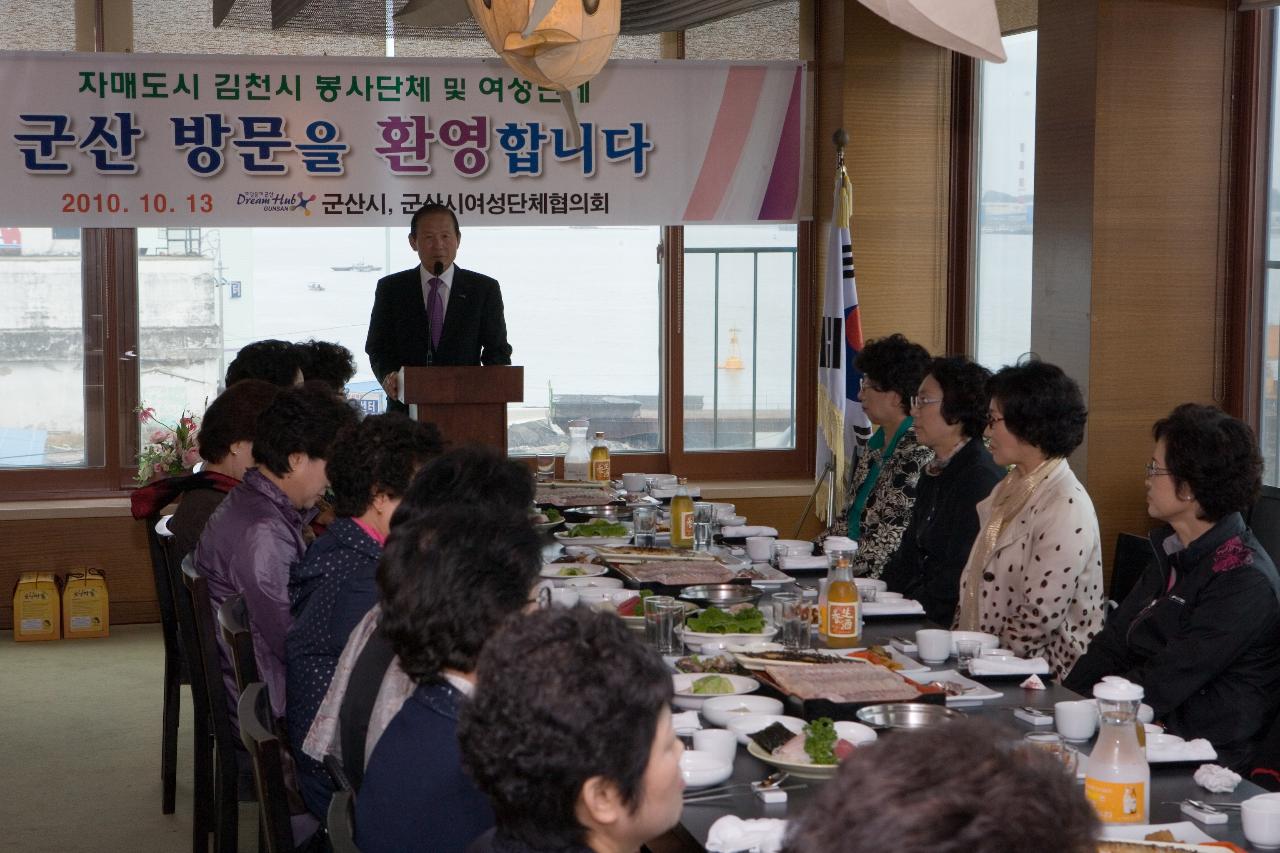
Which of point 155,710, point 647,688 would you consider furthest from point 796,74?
point 647,688

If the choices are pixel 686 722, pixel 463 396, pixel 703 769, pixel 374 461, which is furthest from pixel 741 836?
pixel 463 396

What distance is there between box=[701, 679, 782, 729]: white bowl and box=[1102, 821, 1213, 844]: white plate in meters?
0.74

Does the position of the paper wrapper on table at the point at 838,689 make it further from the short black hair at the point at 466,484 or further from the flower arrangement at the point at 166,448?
the flower arrangement at the point at 166,448

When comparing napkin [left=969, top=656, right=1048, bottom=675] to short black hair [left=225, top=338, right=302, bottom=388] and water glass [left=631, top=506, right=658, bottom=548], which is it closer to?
water glass [left=631, top=506, right=658, bottom=548]

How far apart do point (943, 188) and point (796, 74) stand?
938 mm

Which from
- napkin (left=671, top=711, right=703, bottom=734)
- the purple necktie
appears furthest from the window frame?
napkin (left=671, top=711, right=703, bottom=734)

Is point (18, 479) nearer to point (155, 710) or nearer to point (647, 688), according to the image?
point (155, 710)

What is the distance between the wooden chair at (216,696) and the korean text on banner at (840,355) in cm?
383

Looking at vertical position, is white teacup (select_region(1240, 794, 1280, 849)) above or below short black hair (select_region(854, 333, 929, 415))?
below

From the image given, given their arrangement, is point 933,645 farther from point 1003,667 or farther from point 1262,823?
point 1262,823

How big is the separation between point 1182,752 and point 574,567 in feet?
6.85

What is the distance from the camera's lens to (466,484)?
2.69 metres

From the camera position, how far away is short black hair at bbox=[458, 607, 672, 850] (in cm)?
147

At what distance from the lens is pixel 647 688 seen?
4.95 ft
